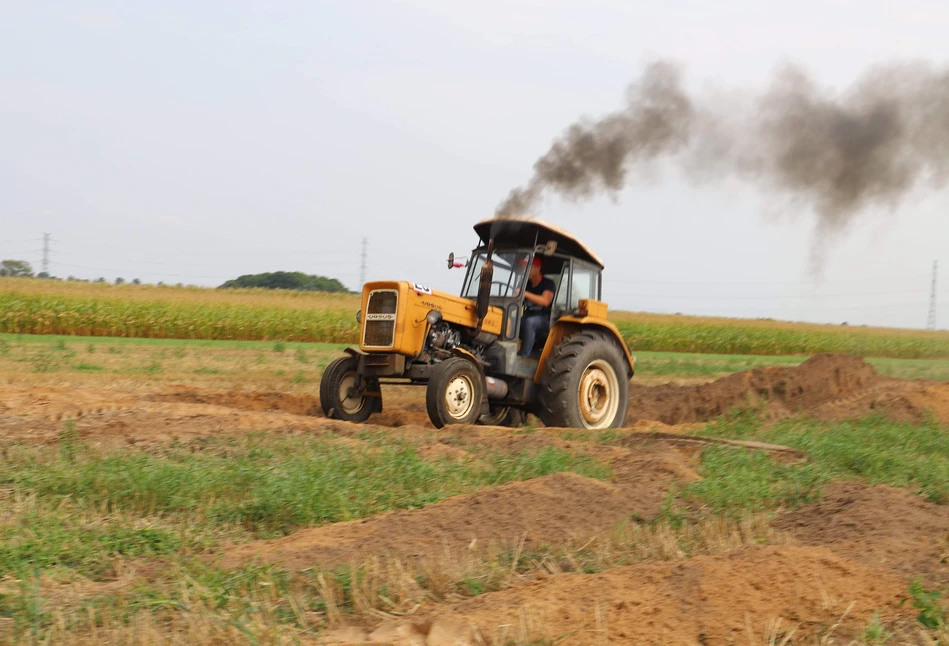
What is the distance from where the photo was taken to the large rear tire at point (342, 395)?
988cm

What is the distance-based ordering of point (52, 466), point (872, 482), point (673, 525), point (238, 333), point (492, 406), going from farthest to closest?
point (238, 333) → point (492, 406) → point (872, 482) → point (52, 466) → point (673, 525)

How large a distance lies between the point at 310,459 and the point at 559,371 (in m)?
4.06

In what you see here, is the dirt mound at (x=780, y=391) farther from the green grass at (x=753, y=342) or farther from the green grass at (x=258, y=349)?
the green grass at (x=753, y=342)

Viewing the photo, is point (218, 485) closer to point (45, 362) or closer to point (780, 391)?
point (780, 391)

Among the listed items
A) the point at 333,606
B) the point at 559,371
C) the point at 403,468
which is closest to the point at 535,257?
the point at 559,371

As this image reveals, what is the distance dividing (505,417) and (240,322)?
1698 cm

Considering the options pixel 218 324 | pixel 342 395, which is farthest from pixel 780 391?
pixel 218 324

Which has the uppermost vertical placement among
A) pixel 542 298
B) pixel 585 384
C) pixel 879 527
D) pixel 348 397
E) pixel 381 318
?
pixel 542 298

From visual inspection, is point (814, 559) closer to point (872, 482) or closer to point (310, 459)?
point (872, 482)

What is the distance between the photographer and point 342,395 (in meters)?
10.0

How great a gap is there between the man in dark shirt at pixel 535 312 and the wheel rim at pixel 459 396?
118cm

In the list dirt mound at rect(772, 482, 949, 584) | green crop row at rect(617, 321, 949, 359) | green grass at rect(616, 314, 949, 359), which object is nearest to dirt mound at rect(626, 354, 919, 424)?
dirt mound at rect(772, 482, 949, 584)

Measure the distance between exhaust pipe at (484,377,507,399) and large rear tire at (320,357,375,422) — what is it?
1403 millimetres

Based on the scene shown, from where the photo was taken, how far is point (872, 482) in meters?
7.02
